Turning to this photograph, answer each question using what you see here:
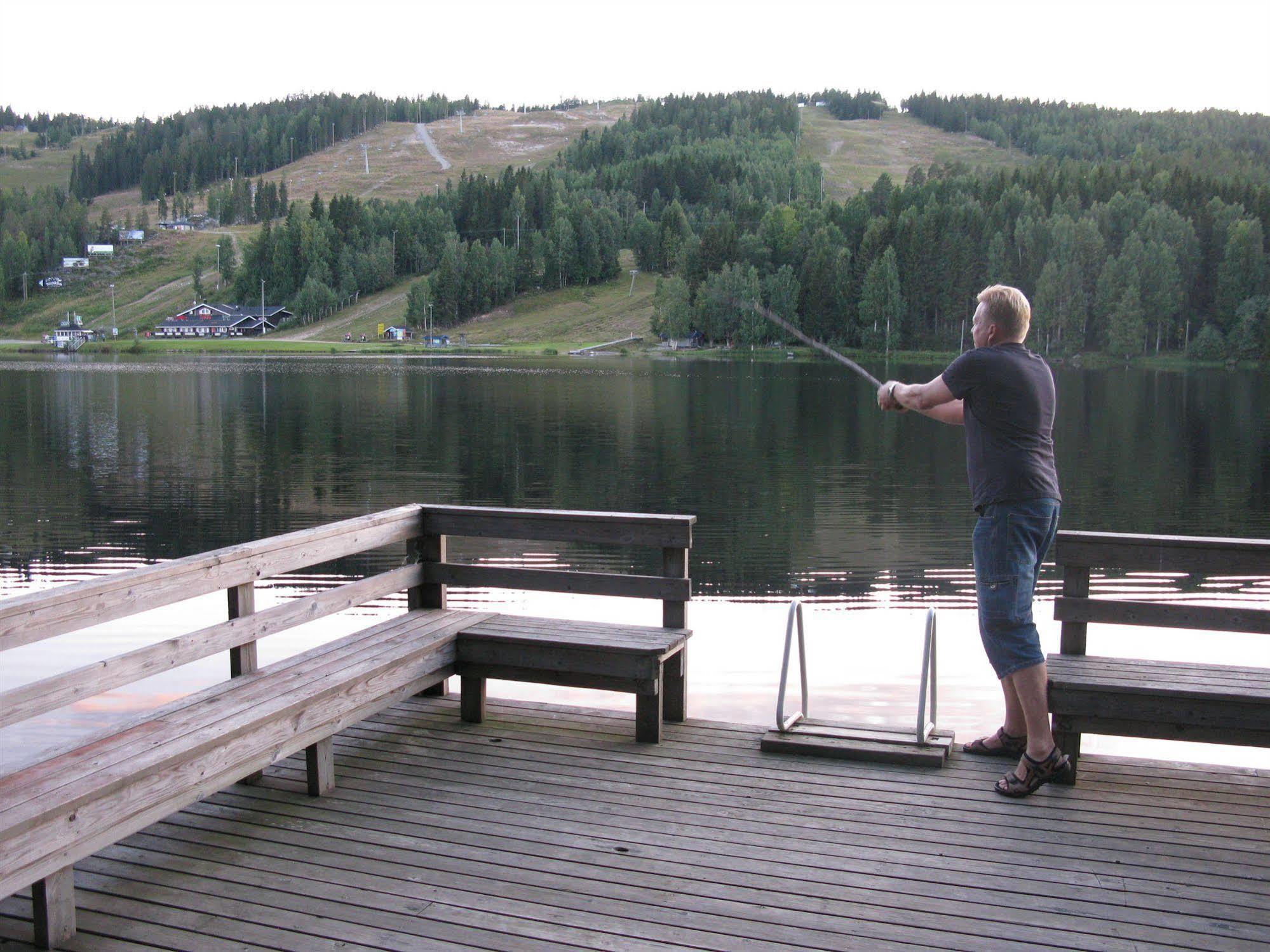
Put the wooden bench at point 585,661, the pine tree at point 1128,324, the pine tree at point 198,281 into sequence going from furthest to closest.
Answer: the pine tree at point 198,281, the pine tree at point 1128,324, the wooden bench at point 585,661

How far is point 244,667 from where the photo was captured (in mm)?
6035

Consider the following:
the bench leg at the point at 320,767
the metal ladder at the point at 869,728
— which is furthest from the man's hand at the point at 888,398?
the bench leg at the point at 320,767

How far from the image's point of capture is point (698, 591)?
15328mm

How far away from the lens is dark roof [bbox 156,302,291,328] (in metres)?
165

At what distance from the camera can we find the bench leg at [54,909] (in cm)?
417

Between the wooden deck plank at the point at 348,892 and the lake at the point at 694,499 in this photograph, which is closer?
the wooden deck plank at the point at 348,892

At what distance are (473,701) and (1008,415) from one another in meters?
3.51

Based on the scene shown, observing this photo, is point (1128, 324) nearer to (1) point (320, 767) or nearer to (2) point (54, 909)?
(1) point (320, 767)

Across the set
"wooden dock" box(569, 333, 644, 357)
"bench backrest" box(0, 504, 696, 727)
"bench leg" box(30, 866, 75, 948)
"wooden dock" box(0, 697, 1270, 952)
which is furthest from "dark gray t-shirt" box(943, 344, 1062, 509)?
"wooden dock" box(569, 333, 644, 357)

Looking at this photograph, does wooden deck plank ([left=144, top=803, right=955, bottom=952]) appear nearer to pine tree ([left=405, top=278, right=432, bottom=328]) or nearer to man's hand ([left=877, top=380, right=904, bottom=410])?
man's hand ([left=877, top=380, right=904, bottom=410])

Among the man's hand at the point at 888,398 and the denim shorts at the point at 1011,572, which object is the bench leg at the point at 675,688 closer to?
the denim shorts at the point at 1011,572

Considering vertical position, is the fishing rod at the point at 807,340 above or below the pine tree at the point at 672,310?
above

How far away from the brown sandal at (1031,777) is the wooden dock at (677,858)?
67 millimetres

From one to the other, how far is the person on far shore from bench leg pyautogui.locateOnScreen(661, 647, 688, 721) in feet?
6.53
